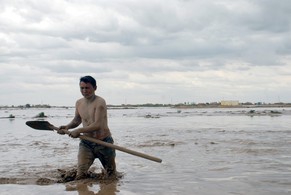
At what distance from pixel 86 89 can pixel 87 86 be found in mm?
52

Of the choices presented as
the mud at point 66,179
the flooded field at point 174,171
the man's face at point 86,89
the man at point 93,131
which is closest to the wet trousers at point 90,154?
the man at point 93,131

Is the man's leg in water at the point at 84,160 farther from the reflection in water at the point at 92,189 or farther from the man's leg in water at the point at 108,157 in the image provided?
the reflection in water at the point at 92,189

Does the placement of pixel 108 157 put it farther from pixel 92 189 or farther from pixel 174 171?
pixel 174 171

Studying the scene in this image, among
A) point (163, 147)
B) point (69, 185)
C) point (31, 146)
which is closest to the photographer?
point (69, 185)

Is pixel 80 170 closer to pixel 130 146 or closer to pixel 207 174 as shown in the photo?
pixel 207 174

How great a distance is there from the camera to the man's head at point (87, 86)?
656 cm

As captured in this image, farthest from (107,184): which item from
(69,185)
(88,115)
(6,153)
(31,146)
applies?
(31,146)

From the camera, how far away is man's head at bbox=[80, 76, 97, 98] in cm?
656

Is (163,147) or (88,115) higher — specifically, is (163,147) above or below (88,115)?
below

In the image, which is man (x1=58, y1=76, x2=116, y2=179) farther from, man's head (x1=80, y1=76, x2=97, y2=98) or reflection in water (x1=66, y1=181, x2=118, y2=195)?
reflection in water (x1=66, y1=181, x2=118, y2=195)

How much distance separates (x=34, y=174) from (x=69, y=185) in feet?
4.82

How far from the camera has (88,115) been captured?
668cm

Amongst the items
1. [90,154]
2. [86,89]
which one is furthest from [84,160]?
[86,89]

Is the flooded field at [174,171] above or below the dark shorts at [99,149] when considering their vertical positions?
below
